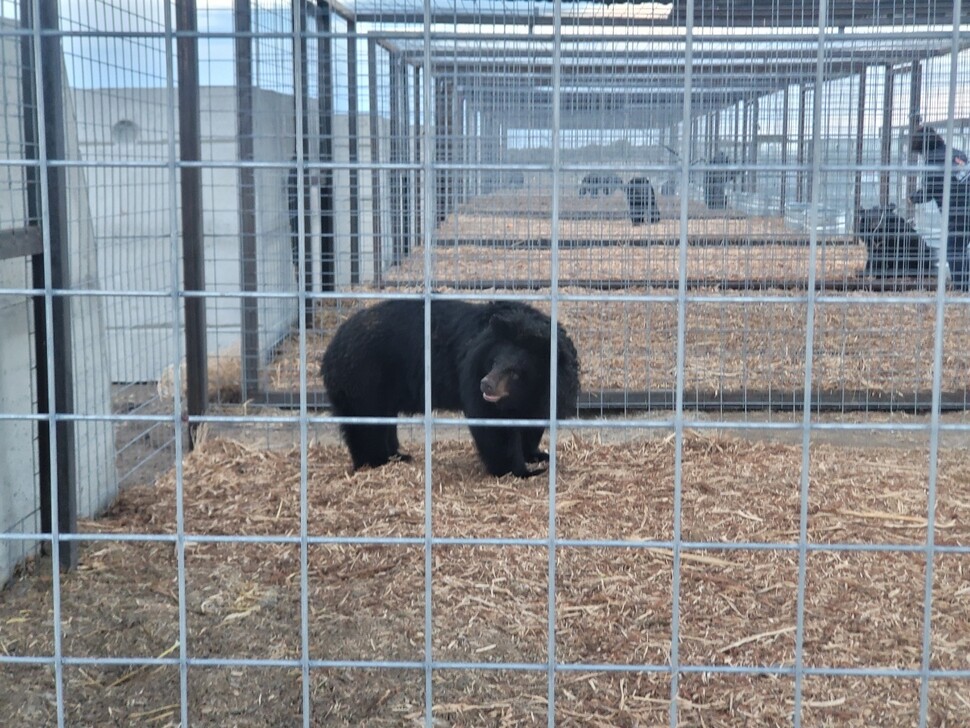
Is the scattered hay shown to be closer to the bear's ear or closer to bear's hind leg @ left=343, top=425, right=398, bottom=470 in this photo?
bear's hind leg @ left=343, top=425, right=398, bottom=470

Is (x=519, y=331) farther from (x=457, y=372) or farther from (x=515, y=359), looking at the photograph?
(x=457, y=372)

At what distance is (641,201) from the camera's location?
31.1 ft

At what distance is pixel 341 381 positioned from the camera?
6.52 m

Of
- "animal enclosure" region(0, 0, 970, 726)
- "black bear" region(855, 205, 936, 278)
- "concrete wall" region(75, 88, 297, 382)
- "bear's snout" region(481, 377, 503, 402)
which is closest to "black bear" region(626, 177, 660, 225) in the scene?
"animal enclosure" region(0, 0, 970, 726)

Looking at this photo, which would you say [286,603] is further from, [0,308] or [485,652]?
[0,308]

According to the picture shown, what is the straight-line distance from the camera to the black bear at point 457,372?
6020 mm

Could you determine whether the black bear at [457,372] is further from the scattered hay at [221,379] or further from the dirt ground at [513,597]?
the scattered hay at [221,379]

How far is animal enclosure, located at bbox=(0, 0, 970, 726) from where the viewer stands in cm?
301

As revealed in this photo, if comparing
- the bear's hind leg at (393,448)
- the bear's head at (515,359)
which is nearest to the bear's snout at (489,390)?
the bear's head at (515,359)

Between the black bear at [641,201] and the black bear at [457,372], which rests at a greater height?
the black bear at [641,201]

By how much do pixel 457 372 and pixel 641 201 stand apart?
363cm

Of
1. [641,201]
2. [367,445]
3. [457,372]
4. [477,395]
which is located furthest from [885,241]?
[367,445]

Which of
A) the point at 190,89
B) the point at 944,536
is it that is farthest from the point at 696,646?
the point at 190,89

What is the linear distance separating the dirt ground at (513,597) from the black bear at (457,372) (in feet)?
0.78
